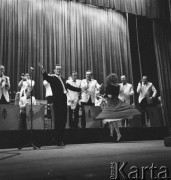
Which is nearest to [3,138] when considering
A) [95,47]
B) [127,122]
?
[127,122]

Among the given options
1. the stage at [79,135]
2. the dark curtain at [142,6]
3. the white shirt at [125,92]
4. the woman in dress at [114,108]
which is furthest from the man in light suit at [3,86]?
the dark curtain at [142,6]

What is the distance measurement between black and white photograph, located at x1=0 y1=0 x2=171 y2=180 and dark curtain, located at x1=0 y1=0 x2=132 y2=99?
0.03 metres

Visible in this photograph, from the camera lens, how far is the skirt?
19.6ft

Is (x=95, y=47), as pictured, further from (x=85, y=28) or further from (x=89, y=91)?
(x=89, y=91)

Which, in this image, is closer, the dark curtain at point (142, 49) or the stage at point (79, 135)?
the stage at point (79, 135)

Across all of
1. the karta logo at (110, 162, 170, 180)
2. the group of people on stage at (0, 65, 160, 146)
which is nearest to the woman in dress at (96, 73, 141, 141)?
the group of people on stage at (0, 65, 160, 146)

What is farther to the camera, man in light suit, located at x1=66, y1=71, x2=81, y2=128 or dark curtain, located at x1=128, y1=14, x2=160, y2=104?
dark curtain, located at x1=128, y1=14, x2=160, y2=104

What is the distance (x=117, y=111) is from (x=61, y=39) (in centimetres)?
493

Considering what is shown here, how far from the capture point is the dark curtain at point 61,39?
9117 mm

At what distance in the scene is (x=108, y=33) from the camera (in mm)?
11008

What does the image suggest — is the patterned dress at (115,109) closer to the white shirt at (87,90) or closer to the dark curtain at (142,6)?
the white shirt at (87,90)

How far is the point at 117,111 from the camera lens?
602 cm

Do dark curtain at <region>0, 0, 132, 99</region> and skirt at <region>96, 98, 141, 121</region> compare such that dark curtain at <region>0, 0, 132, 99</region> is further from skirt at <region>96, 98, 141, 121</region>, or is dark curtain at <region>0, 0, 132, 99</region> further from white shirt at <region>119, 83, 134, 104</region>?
skirt at <region>96, 98, 141, 121</region>

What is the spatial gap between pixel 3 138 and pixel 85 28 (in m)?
6.36
